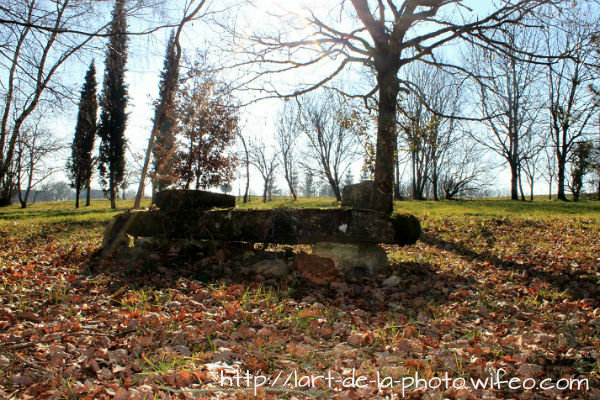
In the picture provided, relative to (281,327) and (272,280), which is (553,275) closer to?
(272,280)

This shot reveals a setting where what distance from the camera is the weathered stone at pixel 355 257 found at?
5.59m

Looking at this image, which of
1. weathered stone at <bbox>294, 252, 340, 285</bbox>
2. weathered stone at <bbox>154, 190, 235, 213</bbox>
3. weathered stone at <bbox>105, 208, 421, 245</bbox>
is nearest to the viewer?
weathered stone at <bbox>294, 252, 340, 285</bbox>

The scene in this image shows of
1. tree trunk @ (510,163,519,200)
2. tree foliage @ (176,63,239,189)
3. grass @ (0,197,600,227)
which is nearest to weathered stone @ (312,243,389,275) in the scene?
grass @ (0,197,600,227)

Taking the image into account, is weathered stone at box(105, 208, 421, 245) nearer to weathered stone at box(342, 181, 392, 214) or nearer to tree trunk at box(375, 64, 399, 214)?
weathered stone at box(342, 181, 392, 214)

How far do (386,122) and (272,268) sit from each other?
5085mm

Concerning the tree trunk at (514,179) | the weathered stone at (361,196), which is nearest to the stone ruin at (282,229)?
the weathered stone at (361,196)

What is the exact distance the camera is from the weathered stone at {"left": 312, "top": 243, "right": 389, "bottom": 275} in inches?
220

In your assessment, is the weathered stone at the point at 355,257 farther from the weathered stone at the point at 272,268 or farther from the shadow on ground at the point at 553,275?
the shadow on ground at the point at 553,275

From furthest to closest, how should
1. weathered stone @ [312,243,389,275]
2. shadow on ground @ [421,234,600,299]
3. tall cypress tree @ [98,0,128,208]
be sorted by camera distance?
tall cypress tree @ [98,0,128,208] < weathered stone @ [312,243,389,275] < shadow on ground @ [421,234,600,299]

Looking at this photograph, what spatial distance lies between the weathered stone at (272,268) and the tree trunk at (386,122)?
404 cm

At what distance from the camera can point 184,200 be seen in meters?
6.34

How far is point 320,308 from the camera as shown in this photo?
13.2 ft

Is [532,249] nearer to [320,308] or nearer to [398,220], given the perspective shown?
[398,220]

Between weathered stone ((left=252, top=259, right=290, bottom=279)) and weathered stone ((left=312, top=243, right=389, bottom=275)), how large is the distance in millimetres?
699
